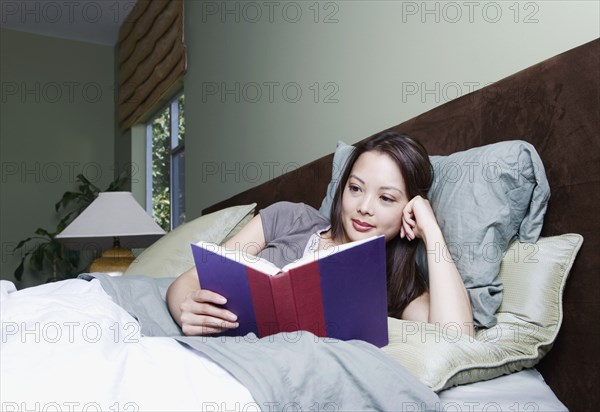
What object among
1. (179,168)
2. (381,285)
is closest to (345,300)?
(381,285)

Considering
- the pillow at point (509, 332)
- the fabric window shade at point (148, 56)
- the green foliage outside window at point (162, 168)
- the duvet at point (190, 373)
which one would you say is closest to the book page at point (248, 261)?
the duvet at point (190, 373)

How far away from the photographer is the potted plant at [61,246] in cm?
450

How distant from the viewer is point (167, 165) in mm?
4465

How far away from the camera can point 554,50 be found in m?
1.28

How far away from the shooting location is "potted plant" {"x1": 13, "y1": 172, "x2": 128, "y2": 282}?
4496 mm

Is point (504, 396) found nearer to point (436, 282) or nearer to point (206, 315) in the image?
point (436, 282)

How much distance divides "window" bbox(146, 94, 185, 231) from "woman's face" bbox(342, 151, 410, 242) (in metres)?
2.84

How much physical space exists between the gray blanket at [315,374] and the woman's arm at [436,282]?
32cm

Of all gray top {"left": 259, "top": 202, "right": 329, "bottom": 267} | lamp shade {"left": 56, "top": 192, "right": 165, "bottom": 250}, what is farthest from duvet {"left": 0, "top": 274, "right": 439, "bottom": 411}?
lamp shade {"left": 56, "top": 192, "right": 165, "bottom": 250}

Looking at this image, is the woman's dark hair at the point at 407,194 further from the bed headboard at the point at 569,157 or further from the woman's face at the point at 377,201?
the bed headboard at the point at 569,157

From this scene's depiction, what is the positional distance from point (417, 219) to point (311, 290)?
431mm

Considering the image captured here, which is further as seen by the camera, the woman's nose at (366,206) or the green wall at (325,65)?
the green wall at (325,65)

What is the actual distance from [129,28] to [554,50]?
3.83m

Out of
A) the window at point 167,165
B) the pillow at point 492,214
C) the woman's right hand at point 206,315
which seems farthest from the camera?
the window at point 167,165
